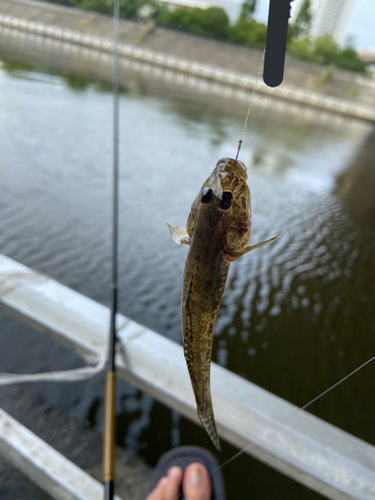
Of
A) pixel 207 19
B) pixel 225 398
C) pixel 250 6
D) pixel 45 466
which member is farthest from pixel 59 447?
pixel 207 19

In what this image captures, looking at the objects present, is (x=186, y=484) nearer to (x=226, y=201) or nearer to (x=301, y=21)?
(x=226, y=201)

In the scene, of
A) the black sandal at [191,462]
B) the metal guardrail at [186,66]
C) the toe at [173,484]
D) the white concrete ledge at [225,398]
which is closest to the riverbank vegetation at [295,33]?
the white concrete ledge at [225,398]

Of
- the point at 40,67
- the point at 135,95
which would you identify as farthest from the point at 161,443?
the point at 135,95

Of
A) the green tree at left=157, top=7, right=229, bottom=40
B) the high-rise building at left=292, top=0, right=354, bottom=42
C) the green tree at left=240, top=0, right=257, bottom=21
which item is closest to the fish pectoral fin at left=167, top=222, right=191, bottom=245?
the green tree at left=240, top=0, right=257, bottom=21

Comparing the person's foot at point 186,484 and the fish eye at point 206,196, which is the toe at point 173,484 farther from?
the fish eye at point 206,196

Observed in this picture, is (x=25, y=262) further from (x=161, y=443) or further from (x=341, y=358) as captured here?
(x=341, y=358)
